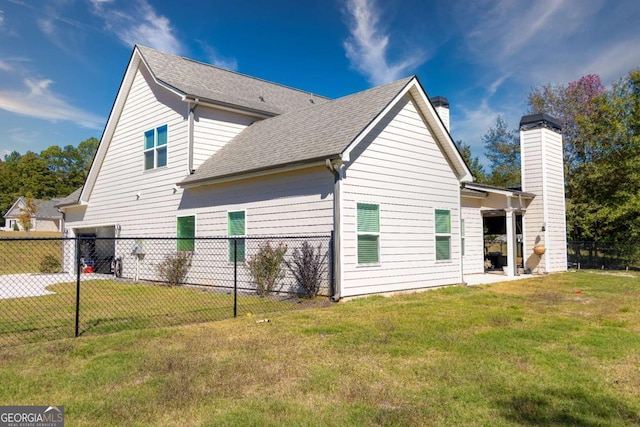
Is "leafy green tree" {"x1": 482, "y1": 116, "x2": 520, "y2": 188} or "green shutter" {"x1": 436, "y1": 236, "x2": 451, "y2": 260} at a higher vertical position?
"leafy green tree" {"x1": 482, "y1": 116, "x2": 520, "y2": 188}

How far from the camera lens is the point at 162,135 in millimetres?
14195

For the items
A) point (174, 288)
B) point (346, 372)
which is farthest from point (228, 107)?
point (346, 372)

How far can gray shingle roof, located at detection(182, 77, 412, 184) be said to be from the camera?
32.2 ft

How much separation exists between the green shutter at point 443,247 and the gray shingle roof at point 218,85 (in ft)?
23.5

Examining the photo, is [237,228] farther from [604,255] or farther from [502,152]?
[502,152]

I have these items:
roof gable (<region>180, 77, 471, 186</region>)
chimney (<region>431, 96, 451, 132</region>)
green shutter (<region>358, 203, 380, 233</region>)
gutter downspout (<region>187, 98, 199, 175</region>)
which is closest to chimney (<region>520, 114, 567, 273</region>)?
chimney (<region>431, 96, 451, 132</region>)

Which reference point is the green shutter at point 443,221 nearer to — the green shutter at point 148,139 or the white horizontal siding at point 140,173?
the white horizontal siding at point 140,173

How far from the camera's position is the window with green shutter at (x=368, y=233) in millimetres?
9805

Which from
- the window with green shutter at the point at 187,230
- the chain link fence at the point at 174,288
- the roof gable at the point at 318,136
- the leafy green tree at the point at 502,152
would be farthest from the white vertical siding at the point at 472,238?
the leafy green tree at the point at 502,152

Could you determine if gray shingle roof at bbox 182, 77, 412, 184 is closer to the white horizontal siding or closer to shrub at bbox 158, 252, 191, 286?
the white horizontal siding

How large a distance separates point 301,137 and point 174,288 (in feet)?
18.3

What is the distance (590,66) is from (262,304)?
29.0 metres

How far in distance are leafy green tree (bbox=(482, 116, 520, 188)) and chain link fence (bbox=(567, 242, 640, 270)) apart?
14585 millimetres

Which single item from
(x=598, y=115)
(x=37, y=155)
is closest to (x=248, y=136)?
(x=598, y=115)
